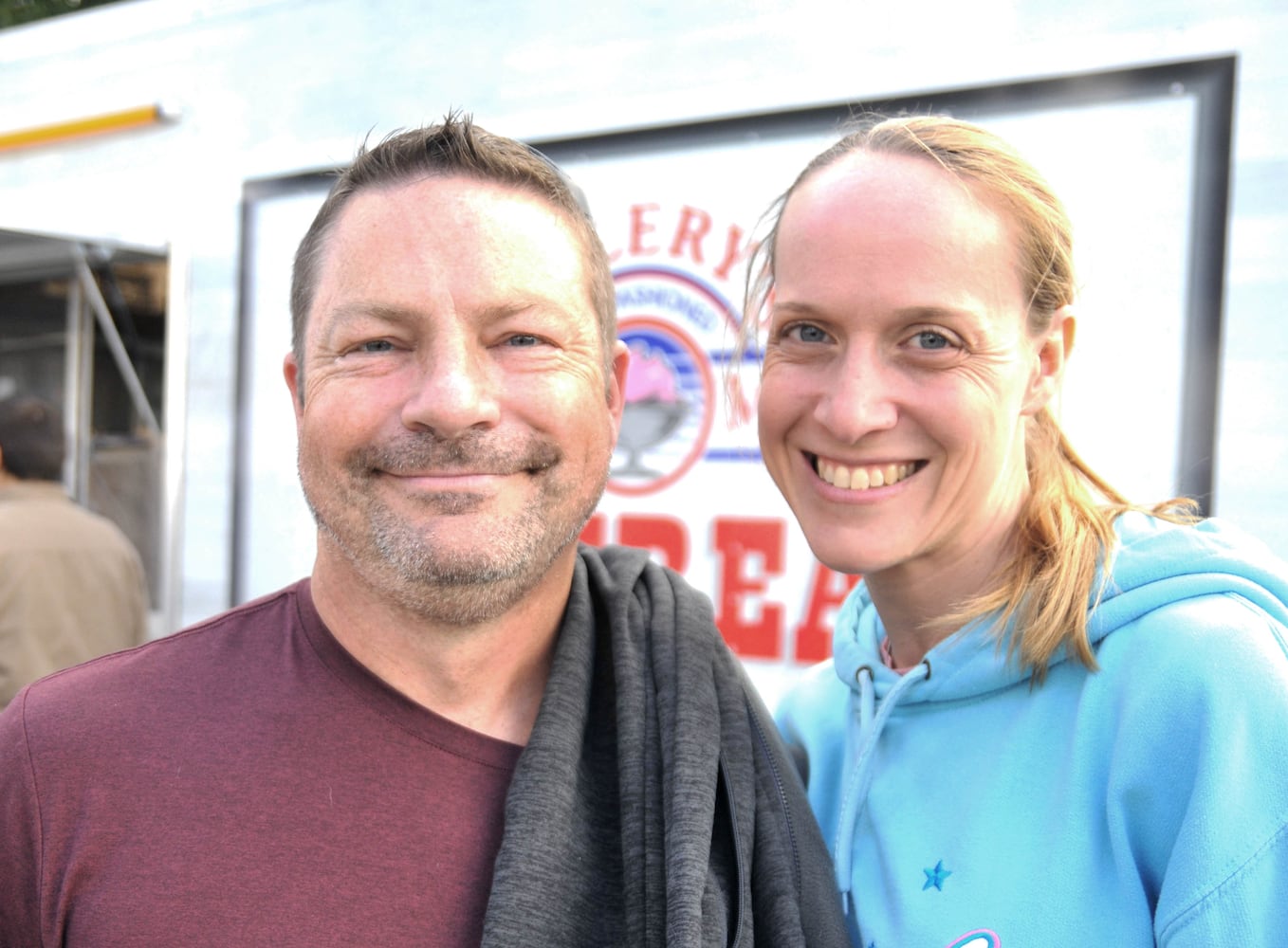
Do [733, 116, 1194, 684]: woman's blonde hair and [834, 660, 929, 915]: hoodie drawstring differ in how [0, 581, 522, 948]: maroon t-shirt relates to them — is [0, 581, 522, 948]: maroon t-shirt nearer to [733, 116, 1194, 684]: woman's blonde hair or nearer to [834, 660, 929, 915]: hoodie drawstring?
[834, 660, 929, 915]: hoodie drawstring

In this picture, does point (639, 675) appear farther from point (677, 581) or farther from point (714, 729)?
point (677, 581)

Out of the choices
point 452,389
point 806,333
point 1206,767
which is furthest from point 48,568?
point 1206,767

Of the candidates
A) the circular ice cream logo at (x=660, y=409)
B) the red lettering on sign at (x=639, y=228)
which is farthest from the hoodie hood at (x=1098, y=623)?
the red lettering on sign at (x=639, y=228)

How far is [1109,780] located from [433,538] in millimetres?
864

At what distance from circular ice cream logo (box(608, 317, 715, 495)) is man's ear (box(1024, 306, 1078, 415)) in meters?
1.50

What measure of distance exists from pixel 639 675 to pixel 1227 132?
1.74m

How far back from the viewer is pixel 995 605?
149cm

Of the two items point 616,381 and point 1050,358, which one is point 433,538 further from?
point 1050,358

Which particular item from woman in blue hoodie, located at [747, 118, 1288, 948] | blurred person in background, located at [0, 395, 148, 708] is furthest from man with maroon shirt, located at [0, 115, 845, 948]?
blurred person in background, located at [0, 395, 148, 708]

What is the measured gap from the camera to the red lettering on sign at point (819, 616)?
277 cm

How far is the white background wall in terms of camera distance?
7.54 ft

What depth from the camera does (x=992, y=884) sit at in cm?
131

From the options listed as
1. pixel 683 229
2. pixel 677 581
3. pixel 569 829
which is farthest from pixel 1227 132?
pixel 569 829

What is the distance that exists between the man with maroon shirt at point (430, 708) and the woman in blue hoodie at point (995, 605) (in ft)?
0.73
